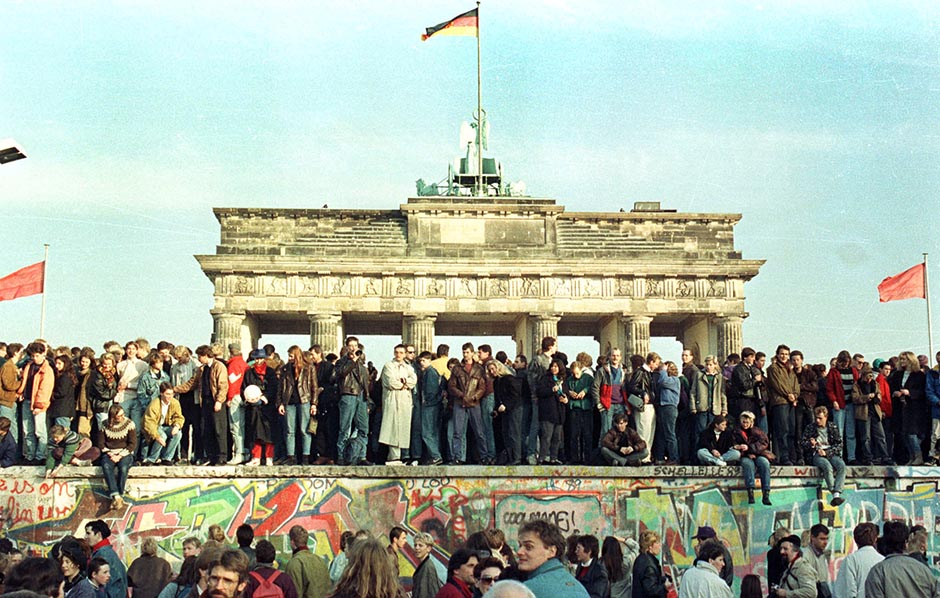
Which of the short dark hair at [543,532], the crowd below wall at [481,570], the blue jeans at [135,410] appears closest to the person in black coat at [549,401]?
the crowd below wall at [481,570]

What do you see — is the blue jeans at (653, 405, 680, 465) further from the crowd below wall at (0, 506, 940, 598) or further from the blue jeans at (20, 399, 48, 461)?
the blue jeans at (20, 399, 48, 461)

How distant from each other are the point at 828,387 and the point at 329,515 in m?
7.33

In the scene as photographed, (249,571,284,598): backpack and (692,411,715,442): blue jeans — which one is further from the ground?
(692,411,715,442): blue jeans

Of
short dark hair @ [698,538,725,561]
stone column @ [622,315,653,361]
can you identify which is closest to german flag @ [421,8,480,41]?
stone column @ [622,315,653,361]

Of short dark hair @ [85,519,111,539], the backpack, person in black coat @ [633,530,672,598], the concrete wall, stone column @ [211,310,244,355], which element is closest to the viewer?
the backpack

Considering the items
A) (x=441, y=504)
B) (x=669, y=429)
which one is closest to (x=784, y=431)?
(x=669, y=429)

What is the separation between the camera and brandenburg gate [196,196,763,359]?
155 feet

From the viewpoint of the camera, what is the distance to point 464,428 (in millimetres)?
16188

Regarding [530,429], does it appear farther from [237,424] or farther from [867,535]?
[867,535]

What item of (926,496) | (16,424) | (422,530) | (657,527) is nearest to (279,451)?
(422,530)

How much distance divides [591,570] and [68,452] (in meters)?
8.52

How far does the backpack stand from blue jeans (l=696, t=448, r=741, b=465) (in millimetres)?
9492

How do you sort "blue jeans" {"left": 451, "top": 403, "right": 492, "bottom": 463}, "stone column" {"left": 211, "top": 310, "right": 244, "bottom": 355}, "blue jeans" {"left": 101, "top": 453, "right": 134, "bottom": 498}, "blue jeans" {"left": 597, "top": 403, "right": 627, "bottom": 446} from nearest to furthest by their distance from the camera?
"blue jeans" {"left": 101, "top": 453, "right": 134, "bottom": 498}, "blue jeans" {"left": 451, "top": 403, "right": 492, "bottom": 463}, "blue jeans" {"left": 597, "top": 403, "right": 627, "bottom": 446}, "stone column" {"left": 211, "top": 310, "right": 244, "bottom": 355}

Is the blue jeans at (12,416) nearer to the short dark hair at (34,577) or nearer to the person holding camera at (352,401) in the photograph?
the person holding camera at (352,401)
